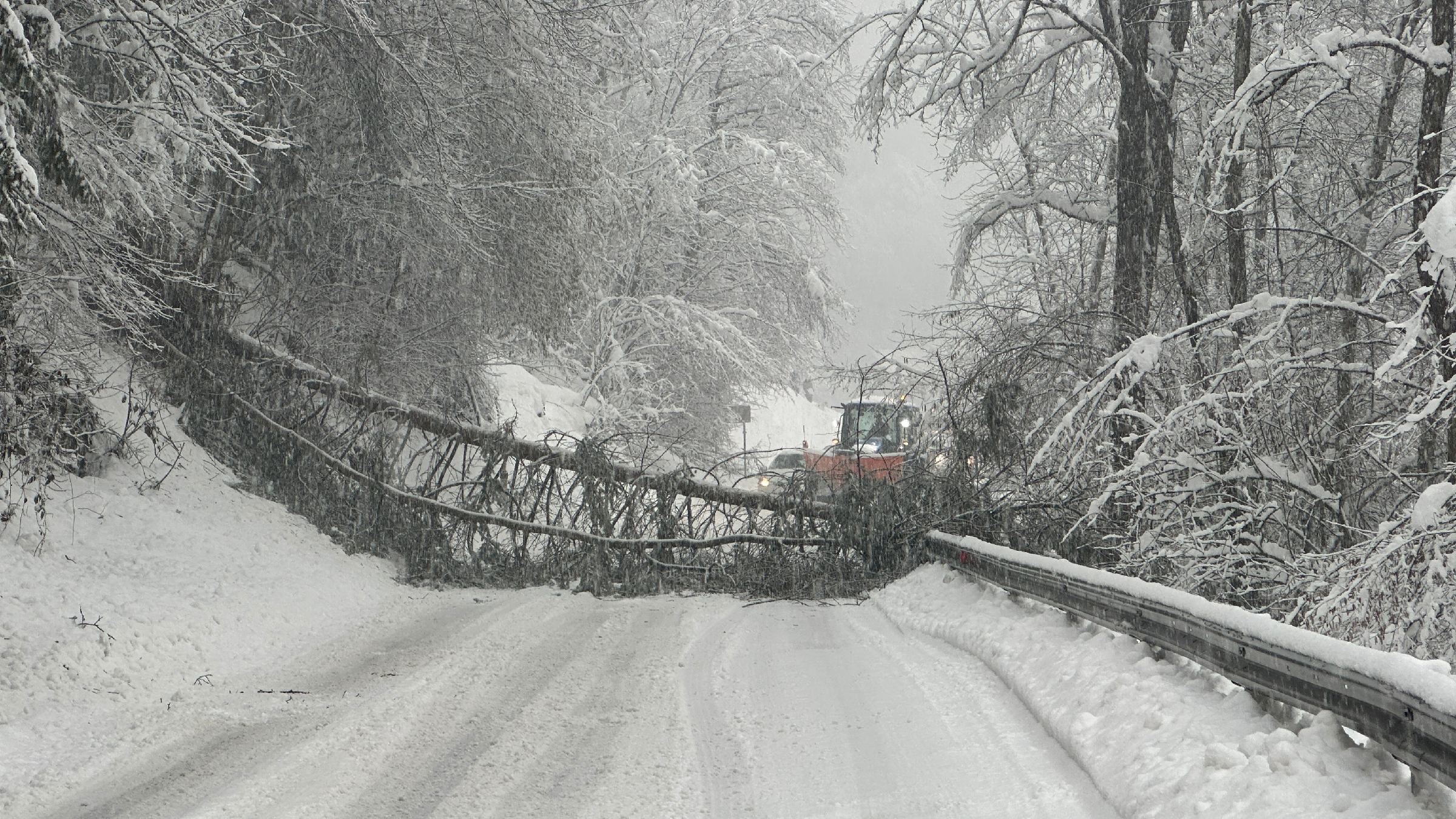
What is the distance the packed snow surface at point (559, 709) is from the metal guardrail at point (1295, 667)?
15 centimetres

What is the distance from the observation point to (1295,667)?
13.6ft

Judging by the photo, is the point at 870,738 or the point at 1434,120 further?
the point at 1434,120

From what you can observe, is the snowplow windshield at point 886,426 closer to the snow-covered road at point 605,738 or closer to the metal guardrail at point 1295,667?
the snow-covered road at point 605,738

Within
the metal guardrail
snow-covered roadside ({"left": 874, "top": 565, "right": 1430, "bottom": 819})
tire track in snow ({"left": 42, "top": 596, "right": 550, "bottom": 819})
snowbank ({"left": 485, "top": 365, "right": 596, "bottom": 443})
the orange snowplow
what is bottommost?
tire track in snow ({"left": 42, "top": 596, "right": 550, "bottom": 819})

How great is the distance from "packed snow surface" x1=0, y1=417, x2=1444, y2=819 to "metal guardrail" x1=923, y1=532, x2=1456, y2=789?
15 centimetres

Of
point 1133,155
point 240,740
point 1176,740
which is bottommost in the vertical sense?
point 240,740

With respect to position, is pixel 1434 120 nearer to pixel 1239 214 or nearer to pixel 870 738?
pixel 1239 214

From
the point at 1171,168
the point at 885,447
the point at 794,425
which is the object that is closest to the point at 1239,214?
the point at 1171,168

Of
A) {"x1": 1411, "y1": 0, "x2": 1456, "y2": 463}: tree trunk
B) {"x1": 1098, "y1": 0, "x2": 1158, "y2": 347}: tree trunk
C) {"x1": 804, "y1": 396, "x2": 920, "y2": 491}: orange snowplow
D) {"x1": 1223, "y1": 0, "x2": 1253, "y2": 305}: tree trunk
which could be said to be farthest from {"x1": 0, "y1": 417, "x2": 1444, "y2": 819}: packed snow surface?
{"x1": 1098, "y1": 0, "x2": 1158, "y2": 347}: tree trunk

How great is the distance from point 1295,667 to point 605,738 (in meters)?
3.21

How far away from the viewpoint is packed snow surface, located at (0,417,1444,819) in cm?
448

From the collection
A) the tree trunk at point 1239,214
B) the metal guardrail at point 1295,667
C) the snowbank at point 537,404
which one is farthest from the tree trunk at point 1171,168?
the snowbank at point 537,404

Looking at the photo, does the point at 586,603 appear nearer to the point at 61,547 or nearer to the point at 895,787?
the point at 61,547

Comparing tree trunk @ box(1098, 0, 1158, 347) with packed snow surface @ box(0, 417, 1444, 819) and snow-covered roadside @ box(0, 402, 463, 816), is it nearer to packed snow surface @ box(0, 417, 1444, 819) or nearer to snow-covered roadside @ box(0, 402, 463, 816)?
packed snow surface @ box(0, 417, 1444, 819)
